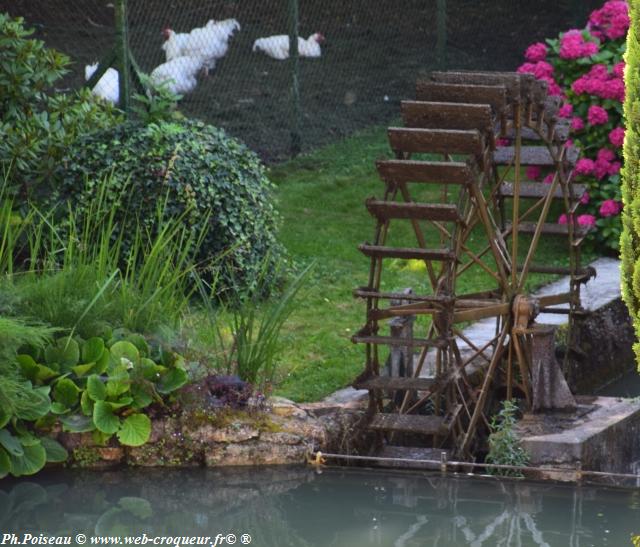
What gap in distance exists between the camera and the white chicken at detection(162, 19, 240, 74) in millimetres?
15969

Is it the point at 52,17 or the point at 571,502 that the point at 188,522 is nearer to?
the point at 571,502

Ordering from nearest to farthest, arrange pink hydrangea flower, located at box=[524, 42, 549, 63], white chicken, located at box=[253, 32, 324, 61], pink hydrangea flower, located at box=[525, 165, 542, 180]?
1. pink hydrangea flower, located at box=[525, 165, 542, 180]
2. pink hydrangea flower, located at box=[524, 42, 549, 63]
3. white chicken, located at box=[253, 32, 324, 61]

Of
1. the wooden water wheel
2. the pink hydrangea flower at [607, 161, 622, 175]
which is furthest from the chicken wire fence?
the wooden water wheel

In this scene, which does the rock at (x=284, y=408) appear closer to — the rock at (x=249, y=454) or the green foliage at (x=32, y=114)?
the rock at (x=249, y=454)

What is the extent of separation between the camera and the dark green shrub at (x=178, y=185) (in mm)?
10328

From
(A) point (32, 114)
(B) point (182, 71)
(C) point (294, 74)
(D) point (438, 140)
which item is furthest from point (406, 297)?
(B) point (182, 71)

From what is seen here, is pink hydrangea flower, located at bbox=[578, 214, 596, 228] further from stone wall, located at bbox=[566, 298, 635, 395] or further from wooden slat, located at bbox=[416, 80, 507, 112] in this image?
wooden slat, located at bbox=[416, 80, 507, 112]

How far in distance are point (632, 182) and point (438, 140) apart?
3.13m

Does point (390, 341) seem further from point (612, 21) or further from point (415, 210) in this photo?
point (612, 21)

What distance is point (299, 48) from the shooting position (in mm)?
16812

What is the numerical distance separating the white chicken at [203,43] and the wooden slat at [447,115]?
7.09 meters

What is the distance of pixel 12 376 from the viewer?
7.51 m

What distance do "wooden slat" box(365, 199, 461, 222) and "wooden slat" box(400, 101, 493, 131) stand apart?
2.01ft

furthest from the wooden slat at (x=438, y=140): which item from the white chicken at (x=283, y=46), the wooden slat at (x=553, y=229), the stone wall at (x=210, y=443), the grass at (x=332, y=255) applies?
the white chicken at (x=283, y=46)
